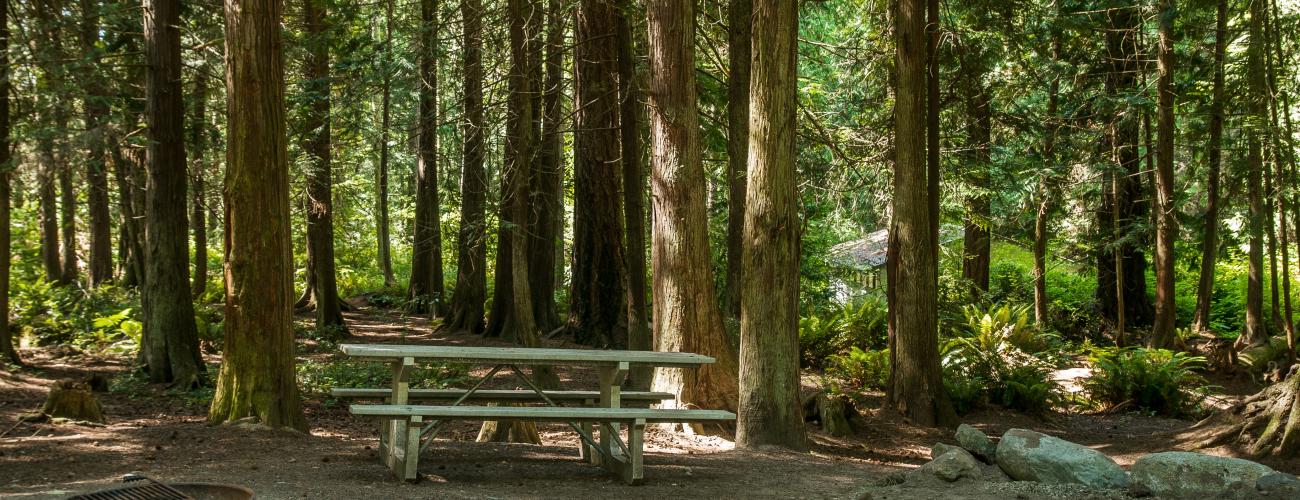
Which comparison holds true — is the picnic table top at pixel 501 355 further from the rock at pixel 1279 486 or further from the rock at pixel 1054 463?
the rock at pixel 1279 486

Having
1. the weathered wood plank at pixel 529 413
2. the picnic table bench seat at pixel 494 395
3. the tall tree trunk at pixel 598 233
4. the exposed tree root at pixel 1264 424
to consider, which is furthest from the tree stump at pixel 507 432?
the exposed tree root at pixel 1264 424

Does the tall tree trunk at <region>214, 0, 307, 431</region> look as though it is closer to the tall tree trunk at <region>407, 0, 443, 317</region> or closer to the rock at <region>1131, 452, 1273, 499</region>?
the rock at <region>1131, 452, 1273, 499</region>

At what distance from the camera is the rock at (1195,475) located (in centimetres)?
661

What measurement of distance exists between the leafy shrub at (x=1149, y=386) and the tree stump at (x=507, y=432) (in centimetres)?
1004

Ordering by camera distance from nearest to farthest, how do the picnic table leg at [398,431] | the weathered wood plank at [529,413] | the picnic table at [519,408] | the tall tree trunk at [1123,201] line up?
the weathered wood plank at [529,413], the picnic table at [519,408], the picnic table leg at [398,431], the tall tree trunk at [1123,201]

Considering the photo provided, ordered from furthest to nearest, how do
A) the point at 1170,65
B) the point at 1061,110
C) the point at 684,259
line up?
the point at 1061,110 < the point at 1170,65 < the point at 684,259

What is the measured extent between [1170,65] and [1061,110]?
3980 millimetres

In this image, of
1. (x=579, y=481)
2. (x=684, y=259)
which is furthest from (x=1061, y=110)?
(x=579, y=481)

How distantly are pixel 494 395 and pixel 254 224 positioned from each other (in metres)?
2.74

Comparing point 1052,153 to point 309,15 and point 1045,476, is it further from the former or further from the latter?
point 309,15

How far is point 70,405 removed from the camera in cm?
864

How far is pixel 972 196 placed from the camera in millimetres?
17453

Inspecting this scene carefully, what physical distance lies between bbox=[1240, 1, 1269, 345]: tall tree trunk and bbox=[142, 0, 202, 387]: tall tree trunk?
13705 mm

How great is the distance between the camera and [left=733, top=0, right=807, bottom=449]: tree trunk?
8445 mm
